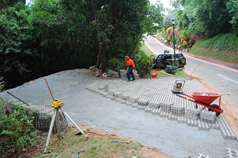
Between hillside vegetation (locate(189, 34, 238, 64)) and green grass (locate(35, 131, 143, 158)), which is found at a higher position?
hillside vegetation (locate(189, 34, 238, 64))

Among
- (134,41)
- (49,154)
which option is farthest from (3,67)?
(49,154)

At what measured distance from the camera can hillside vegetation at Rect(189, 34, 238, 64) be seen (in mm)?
22698

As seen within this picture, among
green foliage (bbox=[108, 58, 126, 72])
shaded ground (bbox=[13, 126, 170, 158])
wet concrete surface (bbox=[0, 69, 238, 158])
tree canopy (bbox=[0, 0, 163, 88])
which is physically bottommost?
wet concrete surface (bbox=[0, 69, 238, 158])

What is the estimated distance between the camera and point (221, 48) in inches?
983

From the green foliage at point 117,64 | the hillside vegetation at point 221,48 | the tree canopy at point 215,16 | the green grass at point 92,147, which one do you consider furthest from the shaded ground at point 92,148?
the tree canopy at point 215,16

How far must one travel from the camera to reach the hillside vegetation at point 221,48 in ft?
74.5

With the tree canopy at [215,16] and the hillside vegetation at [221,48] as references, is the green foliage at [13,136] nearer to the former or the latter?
the hillside vegetation at [221,48]

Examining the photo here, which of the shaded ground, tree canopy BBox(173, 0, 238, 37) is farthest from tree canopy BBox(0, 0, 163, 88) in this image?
tree canopy BBox(173, 0, 238, 37)

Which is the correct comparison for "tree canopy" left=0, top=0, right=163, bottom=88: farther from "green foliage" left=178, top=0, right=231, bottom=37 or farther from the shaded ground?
"green foliage" left=178, top=0, right=231, bottom=37

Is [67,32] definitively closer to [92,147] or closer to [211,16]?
[92,147]

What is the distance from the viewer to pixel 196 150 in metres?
4.72

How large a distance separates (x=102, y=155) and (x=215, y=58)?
86.1ft

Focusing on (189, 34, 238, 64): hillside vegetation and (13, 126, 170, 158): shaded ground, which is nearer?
(13, 126, 170, 158): shaded ground

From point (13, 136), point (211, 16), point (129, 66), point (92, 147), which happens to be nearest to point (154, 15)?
point (129, 66)
